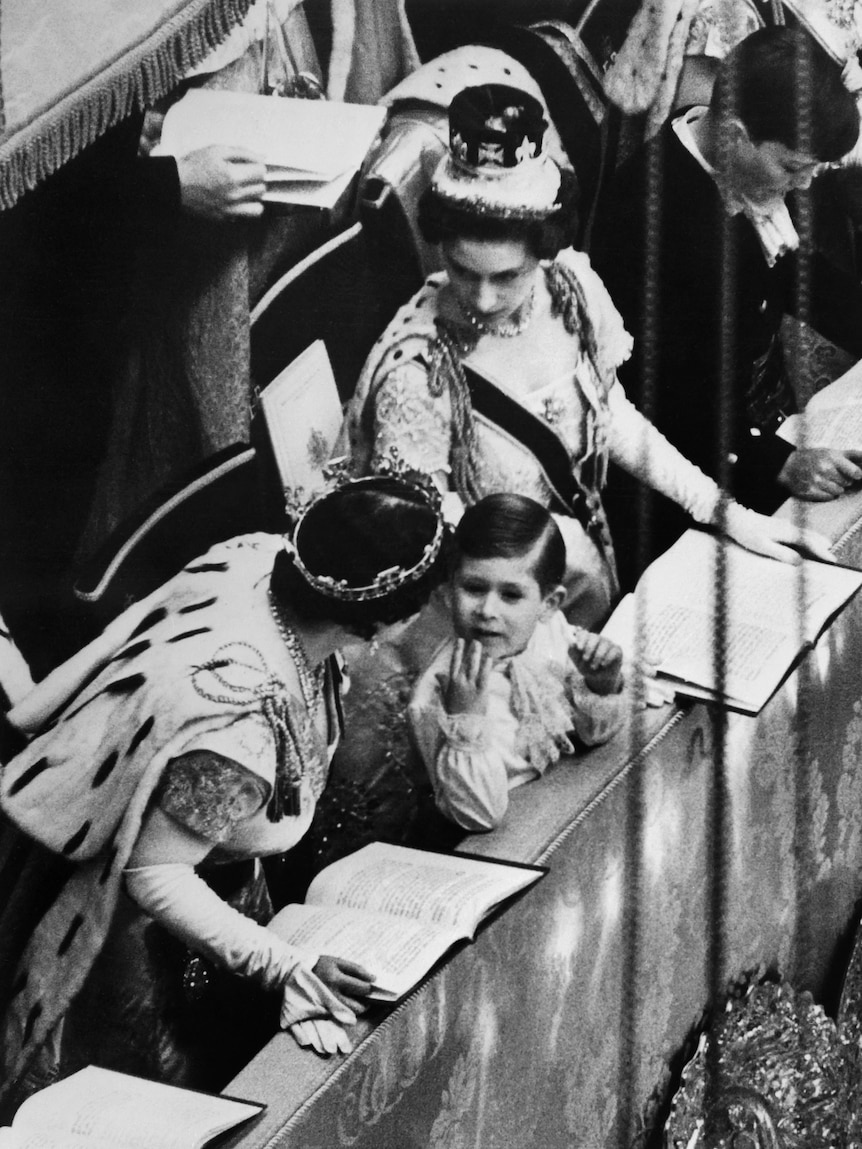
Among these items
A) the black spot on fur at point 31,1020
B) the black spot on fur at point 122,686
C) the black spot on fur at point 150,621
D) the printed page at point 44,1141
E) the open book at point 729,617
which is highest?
the black spot on fur at point 150,621

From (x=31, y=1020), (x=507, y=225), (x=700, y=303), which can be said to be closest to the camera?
(x=31, y=1020)

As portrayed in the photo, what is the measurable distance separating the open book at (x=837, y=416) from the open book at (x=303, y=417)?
1383 mm

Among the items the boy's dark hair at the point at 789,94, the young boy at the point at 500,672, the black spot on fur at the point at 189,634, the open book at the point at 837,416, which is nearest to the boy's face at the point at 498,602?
the young boy at the point at 500,672

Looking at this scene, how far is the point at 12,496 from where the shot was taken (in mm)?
3252

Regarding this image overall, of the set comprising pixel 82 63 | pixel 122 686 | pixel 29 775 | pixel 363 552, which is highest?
pixel 82 63

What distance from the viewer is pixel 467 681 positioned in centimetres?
365

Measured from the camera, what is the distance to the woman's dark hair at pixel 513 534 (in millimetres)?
3625

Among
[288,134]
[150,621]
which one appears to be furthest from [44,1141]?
[288,134]

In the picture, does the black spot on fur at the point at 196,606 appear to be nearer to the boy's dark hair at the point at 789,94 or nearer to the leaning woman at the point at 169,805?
the leaning woman at the point at 169,805

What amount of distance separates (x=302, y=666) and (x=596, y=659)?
73 centimetres

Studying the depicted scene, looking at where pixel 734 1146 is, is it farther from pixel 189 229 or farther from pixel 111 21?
pixel 111 21

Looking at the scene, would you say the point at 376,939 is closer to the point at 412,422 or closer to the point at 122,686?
the point at 122,686

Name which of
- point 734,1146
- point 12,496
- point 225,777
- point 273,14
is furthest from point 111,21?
point 734,1146

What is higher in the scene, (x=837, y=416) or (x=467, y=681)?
(x=837, y=416)
